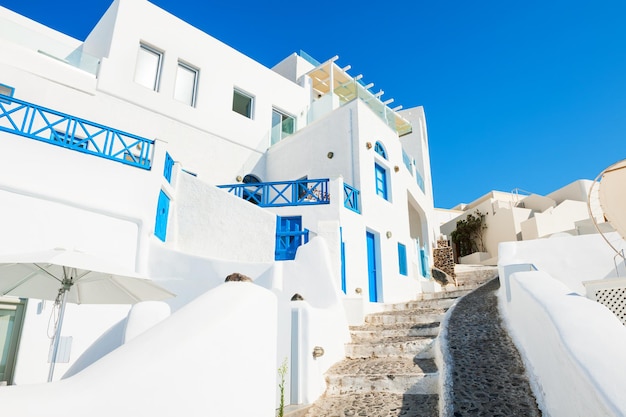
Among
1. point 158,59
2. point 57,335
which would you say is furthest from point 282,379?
point 158,59

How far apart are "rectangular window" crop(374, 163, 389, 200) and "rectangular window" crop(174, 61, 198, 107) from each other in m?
7.07

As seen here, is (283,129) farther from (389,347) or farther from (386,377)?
(386,377)

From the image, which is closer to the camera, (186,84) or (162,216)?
(162,216)

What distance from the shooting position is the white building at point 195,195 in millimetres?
6031

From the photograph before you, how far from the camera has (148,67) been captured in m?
14.1

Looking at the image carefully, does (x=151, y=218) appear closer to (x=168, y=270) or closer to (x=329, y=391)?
(x=168, y=270)

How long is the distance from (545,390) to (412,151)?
19139 mm

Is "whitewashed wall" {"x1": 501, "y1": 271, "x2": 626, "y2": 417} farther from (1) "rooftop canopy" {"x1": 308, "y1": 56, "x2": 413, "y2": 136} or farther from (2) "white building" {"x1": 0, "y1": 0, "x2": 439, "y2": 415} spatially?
(1) "rooftop canopy" {"x1": 308, "y1": 56, "x2": 413, "y2": 136}

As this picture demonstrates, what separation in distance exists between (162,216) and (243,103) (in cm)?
841

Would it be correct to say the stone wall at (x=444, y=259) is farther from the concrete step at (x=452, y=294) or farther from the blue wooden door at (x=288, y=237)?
the blue wooden door at (x=288, y=237)

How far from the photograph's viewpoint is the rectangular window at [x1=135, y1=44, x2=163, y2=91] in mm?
13789

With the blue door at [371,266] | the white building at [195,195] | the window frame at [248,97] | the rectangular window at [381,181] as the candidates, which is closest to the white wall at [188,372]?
the white building at [195,195]

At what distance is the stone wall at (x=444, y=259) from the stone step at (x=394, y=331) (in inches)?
420

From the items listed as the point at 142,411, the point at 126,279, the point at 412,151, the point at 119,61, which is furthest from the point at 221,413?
the point at 412,151
